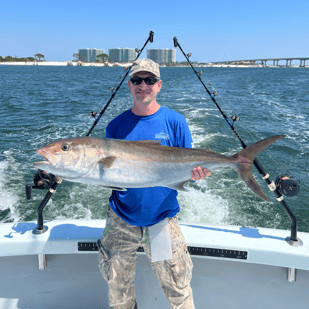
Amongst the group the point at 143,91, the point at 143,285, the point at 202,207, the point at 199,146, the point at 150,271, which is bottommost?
the point at 202,207

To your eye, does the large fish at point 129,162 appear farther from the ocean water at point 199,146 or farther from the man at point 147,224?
the ocean water at point 199,146

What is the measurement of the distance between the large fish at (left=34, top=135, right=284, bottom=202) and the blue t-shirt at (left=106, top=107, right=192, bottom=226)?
0.20 m

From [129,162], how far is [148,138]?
37 centimetres

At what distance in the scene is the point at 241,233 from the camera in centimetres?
292

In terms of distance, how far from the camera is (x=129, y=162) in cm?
205

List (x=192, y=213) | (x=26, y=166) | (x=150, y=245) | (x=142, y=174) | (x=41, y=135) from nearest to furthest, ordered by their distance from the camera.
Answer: (x=142, y=174), (x=150, y=245), (x=192, y=213), (x=26, y=166), (x=41, y=135)

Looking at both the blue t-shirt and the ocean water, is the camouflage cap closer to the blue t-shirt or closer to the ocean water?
the blue t-shirt

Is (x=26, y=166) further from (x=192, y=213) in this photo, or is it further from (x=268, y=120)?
(x=268, y=120)

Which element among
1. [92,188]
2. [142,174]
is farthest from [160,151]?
[92,188]

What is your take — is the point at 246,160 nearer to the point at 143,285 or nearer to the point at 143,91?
the point at 143,91

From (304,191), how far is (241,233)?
466cm

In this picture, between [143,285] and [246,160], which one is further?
[143,285]

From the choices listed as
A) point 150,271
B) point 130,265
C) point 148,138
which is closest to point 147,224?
point 130,265

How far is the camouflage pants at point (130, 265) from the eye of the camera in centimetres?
226
